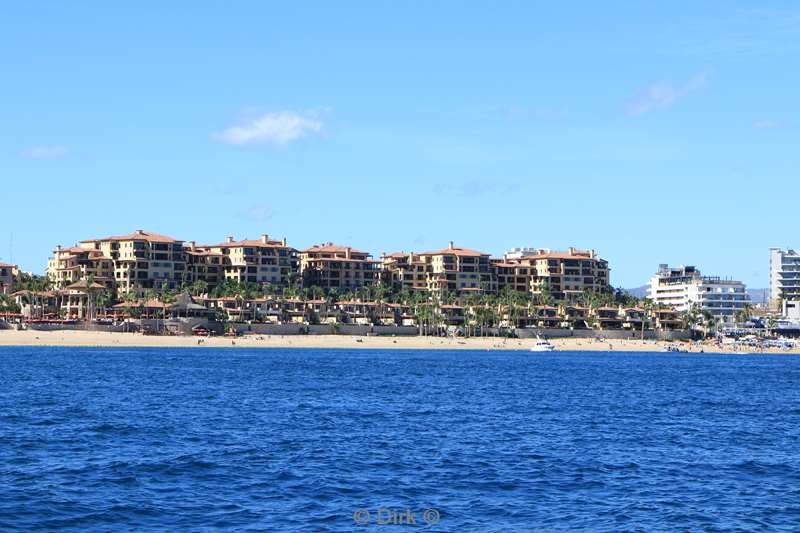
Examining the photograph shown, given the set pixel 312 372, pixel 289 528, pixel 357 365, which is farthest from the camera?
pixel 357 365

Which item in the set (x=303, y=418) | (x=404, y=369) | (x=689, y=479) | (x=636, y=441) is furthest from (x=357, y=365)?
(x=689, y=479)

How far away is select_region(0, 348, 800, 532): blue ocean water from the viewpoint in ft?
113

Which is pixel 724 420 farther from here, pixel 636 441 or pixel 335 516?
pixel 335 516

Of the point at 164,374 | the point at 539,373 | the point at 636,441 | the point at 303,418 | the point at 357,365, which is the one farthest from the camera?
the point at 357,365

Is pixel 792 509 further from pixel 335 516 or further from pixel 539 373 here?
pixel 539 373

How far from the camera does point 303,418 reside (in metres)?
61.5

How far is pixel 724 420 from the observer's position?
213ft

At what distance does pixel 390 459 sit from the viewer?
148ft

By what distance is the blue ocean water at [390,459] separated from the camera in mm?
34469

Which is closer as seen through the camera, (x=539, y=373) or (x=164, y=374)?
(x=164, y=374)

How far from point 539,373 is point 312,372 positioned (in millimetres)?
24506

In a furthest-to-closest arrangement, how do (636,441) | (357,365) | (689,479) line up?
(357,365) → (636,441) → (689,479)

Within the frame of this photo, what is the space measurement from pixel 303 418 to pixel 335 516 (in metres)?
27.4

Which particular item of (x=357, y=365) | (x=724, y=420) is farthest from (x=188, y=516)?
(x=357, y=365)
